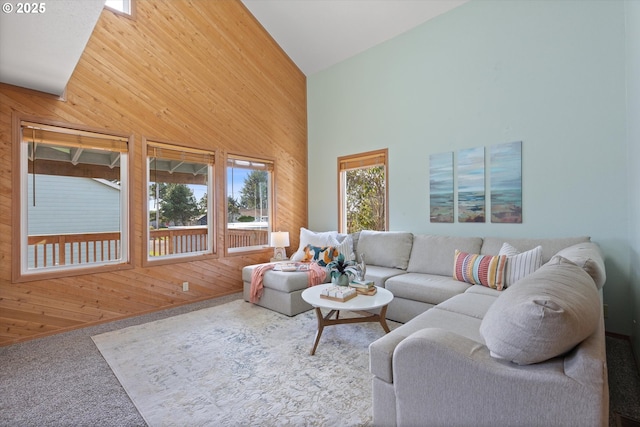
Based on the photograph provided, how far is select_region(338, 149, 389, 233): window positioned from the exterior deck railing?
181 cm

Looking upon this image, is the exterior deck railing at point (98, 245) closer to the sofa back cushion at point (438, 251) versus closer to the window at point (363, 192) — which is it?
the window at point (363, 192)

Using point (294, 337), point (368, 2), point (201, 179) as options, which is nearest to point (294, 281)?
point (294, 337)

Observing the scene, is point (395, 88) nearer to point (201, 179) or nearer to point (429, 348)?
point (201, 179)

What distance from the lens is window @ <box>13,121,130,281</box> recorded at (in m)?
2.91

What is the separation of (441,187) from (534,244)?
47.5 inches

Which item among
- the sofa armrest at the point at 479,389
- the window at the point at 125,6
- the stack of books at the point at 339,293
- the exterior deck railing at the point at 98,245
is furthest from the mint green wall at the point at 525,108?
the window at the point at 125,6

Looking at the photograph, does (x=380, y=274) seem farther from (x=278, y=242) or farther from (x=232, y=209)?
(x=232, y=209)

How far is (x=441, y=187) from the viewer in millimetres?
3785

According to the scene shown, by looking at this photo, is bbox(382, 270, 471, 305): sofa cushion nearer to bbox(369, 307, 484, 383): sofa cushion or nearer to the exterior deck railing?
bbox(369, 307, 484, 383): sofa cushion

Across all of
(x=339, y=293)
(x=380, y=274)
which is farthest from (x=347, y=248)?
(x=339, y=293)

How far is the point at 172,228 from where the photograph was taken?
3951 millimetres

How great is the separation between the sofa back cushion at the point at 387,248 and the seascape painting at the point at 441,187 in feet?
1.49

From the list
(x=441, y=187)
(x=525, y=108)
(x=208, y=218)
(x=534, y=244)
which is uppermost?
(x=525, y=108)

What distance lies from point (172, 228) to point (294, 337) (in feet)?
7.40
